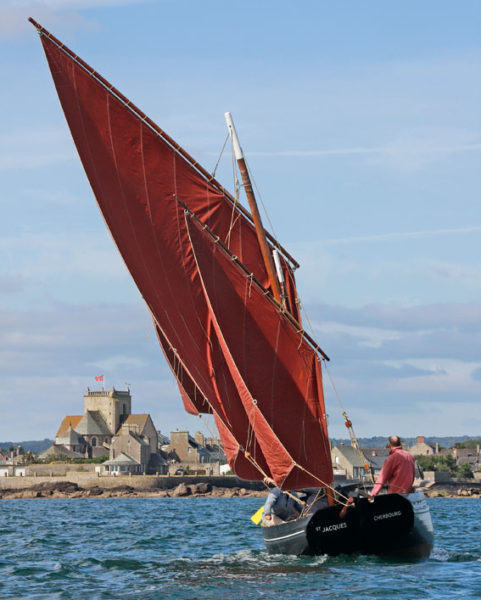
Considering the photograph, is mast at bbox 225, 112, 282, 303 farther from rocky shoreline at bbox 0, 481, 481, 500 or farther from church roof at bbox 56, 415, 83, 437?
church roof at bbox 56, 415, 83, 437

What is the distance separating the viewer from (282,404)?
91.5 ft

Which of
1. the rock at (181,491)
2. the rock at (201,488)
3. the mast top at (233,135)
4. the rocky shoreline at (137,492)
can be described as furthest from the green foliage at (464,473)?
the mast top at (233,135)

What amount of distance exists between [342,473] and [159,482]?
85.1 feet

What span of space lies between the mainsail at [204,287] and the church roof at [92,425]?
137106 millimetres

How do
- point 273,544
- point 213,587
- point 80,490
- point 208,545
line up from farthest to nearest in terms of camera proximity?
1. point 80,490
2. point 208,545
3. point 273,544
4. point 213,587

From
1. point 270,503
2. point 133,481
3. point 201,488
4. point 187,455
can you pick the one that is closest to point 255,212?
point 270,503

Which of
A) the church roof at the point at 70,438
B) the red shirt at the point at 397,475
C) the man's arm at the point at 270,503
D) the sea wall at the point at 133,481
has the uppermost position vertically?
the church roof at the point at 70,438

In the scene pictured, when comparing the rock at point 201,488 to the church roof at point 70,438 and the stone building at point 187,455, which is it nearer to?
the stone building at point 187,455

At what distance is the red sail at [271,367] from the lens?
90.8 feet

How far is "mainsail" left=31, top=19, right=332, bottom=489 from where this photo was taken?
91.3ft

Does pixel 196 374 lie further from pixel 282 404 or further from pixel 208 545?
pixel 208 545

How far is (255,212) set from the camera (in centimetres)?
3041

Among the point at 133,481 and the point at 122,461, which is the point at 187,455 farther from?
the point at 133,481

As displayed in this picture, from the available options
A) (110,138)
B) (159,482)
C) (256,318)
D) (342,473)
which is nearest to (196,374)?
(256,318)
